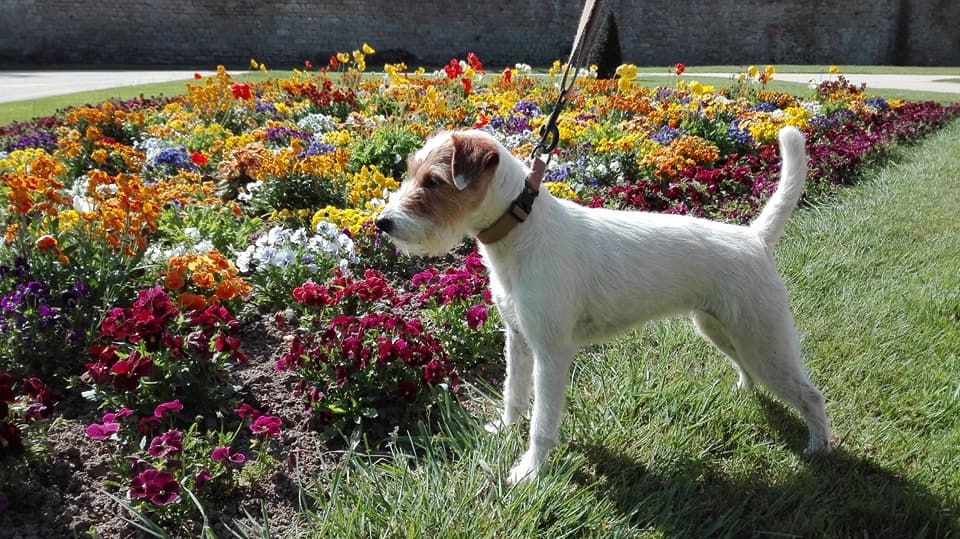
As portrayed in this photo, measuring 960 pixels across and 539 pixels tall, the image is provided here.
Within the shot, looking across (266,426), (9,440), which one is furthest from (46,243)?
(266,426)

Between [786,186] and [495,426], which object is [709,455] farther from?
[786,186]

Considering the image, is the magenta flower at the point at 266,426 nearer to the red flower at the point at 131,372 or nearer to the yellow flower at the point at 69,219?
the red flower at the point at 131,372

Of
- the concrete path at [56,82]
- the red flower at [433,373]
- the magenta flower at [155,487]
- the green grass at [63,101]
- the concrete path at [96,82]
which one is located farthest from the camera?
the concrete path at [96,82]

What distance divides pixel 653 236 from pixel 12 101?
14.6 m

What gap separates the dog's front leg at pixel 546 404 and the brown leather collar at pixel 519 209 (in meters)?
0.50

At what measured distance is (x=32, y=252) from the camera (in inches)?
134

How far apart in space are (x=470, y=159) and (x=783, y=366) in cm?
159

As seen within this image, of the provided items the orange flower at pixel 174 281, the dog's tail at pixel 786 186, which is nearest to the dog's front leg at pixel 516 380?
the dog's tail at pixel 786 186

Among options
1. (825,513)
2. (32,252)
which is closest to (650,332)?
(825,513)

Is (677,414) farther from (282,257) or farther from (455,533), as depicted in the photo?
(282,257)

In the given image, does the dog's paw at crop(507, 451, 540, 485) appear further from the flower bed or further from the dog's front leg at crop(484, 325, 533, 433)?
the flower bed

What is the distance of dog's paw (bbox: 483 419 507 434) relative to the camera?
9.26 feet

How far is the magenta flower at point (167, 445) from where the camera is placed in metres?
2.29

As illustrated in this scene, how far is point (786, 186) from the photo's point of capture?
275 cm
